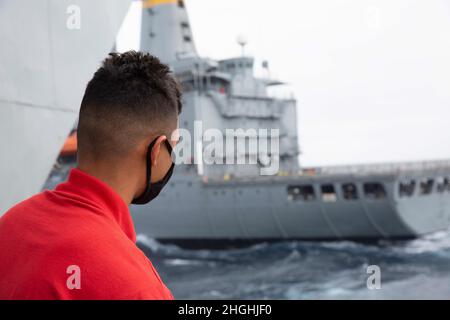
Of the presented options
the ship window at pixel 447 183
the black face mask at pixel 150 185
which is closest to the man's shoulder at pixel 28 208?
the black face mask at pixel 150 185

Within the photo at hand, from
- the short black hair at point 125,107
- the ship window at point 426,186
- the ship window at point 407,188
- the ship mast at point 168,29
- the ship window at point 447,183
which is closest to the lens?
the short black hair at point 125,107

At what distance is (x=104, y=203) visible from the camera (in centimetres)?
126

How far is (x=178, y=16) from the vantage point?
101 feet

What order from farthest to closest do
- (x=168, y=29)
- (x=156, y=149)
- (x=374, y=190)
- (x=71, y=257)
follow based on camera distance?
(x=168, y=29) → (x=374, y=190) → (x=156, y=149) → (x=71, y=257)

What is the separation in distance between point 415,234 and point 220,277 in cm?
946

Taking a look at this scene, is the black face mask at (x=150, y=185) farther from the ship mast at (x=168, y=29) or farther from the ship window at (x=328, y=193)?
the ship mast at (x=168, y=29)

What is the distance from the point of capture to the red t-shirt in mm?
1028

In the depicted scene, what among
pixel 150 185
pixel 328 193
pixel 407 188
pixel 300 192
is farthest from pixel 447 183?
pixel 150 185

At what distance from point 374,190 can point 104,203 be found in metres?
23.2

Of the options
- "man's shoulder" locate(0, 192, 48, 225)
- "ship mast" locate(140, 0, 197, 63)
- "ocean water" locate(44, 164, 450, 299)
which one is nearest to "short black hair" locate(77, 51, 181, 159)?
"man's shoulder" locate(0, 192, 48, 225)

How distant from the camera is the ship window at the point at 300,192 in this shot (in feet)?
79.3

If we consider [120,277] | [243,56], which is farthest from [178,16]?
[120,277]

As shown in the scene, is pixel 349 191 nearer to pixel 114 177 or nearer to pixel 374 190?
pixel 374 190
